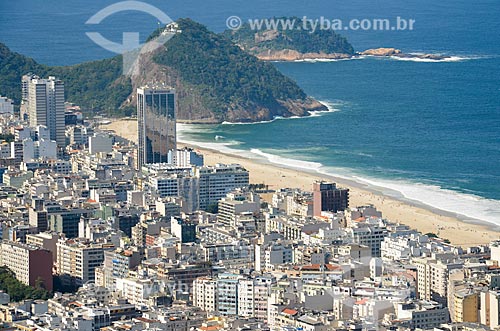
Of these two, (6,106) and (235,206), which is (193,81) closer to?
(6,106)

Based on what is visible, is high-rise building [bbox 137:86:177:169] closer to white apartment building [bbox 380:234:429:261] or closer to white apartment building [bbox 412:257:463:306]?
white apartment building [bbox 380:234:429:261]

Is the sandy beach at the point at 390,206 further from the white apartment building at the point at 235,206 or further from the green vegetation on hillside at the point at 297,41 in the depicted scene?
the green vegetation on hillside at the point at 297,41

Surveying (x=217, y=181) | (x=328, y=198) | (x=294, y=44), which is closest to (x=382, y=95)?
(x=294, y=44)

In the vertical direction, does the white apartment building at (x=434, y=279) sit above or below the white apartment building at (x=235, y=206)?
below

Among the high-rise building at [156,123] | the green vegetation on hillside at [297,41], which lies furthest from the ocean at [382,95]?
the high-rise building at [156,123]

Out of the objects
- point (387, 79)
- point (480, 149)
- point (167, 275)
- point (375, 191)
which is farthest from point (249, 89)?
point (167, 275)

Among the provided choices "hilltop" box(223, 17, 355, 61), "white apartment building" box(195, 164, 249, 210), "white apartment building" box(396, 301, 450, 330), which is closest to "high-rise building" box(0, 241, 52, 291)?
"white apartment building" box(396, 301, 450, 330)
